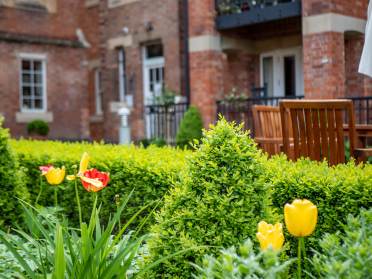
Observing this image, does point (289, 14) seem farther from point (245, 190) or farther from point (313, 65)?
point (245, 190)

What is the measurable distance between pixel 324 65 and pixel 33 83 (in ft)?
34.9

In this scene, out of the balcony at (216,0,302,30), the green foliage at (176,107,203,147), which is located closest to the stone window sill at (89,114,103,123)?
the green foliage at (176,107,203,147)

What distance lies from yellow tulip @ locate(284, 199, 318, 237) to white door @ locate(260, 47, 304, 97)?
14.0 meters

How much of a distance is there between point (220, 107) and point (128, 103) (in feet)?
15.6

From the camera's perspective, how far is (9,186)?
5.16 meters

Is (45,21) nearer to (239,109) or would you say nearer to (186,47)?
(186,47)

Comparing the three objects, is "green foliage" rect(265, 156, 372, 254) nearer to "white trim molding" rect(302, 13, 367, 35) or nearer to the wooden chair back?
the wooden chair back

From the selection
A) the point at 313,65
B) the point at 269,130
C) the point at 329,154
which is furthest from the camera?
the point at 313,65

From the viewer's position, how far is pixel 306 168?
148 inches

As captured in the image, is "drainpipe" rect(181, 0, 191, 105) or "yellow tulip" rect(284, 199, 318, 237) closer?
"yellow tulip" rect(284, 199, 318, 237)

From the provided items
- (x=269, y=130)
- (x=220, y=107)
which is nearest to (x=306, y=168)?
(x=269, y=130)

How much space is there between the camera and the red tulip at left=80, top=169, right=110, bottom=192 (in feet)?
10.8

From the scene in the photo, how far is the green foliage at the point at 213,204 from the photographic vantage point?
8.98 feet

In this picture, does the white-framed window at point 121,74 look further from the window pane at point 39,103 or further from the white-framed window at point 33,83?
the window pane at point 39,103
